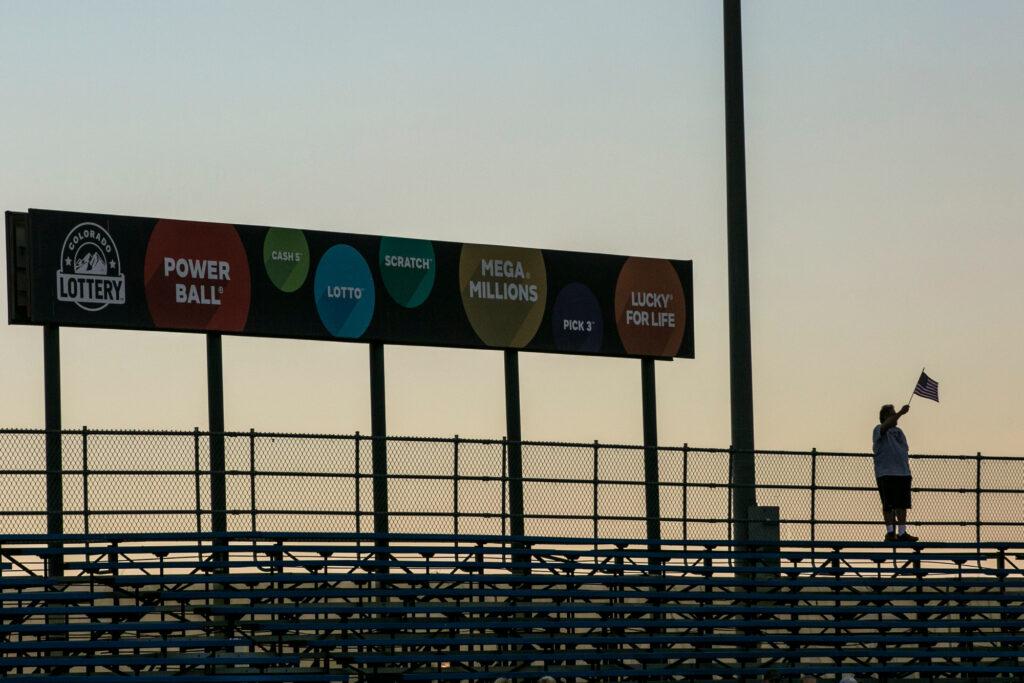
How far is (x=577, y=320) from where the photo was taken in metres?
24.9

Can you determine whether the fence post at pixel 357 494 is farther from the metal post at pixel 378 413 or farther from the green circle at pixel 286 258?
the green circle at pixel 286 258

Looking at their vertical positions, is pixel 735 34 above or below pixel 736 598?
above

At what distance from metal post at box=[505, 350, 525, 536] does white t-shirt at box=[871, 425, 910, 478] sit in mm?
4127

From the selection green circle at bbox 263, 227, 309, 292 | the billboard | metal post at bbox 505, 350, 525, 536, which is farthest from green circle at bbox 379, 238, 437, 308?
metal post at bbox 505, 350, 525, 536

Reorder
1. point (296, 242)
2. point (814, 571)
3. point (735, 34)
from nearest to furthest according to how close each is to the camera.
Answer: point (735, 34), point (814, 571), point (296, 242)

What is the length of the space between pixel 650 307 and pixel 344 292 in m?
4.65

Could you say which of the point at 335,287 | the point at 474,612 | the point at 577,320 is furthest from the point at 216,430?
the point at 577,320

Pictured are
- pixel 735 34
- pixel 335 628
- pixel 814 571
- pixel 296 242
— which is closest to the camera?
pixel 335 628

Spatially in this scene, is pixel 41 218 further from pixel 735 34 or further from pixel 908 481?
pixel 908 481

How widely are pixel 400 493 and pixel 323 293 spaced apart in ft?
11.2

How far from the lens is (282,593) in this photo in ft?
60.9

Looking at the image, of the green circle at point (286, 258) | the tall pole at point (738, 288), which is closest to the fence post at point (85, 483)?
the green circle at point (286, 258)

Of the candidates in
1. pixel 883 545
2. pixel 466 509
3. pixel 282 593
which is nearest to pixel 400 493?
pixel 466 509

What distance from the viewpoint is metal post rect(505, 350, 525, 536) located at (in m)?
21.1
